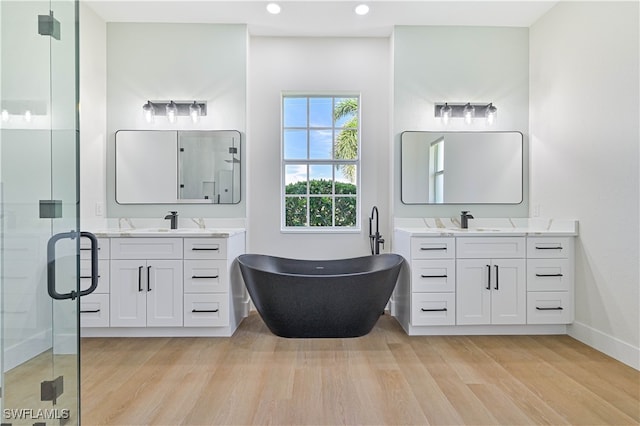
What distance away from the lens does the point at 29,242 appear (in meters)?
1.27

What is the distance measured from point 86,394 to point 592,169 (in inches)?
144

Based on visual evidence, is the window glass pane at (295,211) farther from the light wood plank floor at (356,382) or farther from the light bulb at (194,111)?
the light wood plank floor at (356,382)

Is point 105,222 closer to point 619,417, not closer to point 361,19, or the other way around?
point 361,19

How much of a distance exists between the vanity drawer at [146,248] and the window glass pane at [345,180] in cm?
169

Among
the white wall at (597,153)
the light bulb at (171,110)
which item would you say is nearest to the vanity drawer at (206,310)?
the light bulb at (171,110)

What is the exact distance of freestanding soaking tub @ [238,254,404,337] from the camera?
113 inches

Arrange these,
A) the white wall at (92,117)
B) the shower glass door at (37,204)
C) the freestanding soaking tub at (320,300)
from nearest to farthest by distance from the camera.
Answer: the shower glass door at (37,204), the freestanding soaking tub at (320,300), the white wall at (92,117)

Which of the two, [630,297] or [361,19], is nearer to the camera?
[630,297]

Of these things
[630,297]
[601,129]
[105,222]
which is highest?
[601,129]

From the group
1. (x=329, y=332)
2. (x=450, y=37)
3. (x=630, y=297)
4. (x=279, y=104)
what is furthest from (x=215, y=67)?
(x=630, y=297)

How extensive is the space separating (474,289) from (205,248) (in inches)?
86.2

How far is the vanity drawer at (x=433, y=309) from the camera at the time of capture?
3.07 m

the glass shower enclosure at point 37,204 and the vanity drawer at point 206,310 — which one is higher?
the glass shower enclosure at point 37,204

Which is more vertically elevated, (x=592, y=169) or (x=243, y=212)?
(x=592, y=169)
